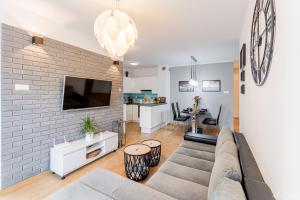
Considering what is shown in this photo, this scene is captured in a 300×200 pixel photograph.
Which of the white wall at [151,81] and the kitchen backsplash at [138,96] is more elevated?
the white wall at [151,81]

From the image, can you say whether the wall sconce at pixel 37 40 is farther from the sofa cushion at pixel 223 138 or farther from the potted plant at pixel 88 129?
the sofa cushion at pixel 223 138

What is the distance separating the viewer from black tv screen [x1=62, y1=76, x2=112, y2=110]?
105 inches

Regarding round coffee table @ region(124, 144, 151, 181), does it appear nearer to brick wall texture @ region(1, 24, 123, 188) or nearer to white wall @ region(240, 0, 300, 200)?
brick wall texture @ region(1, 24, 123, 188)

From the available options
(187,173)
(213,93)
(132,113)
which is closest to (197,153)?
(187,173)

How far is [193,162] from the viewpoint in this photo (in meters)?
1.94

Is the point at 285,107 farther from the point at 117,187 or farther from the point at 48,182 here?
the point at 48,182

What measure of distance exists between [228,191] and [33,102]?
271 cm

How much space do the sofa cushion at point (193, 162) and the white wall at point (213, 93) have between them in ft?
12.6

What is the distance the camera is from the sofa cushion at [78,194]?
124 centimetres

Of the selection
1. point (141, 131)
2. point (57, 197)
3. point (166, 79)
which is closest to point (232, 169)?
point (57, 197)

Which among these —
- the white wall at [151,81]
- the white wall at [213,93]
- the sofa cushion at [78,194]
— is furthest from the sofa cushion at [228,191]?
the white wall at [151,81]

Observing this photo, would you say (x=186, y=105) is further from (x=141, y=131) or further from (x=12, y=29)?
(x=12, y=29)

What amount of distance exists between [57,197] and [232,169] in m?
1.42

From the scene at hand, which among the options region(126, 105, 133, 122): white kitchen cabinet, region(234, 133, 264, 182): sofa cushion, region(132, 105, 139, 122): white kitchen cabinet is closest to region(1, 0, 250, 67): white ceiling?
region(234, 133, 264, 182): sofa cushion
